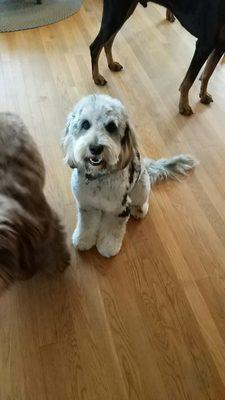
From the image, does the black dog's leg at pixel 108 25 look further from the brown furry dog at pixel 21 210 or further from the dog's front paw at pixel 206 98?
the brown furry dog at pixel 21 210

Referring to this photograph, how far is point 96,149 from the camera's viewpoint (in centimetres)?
132

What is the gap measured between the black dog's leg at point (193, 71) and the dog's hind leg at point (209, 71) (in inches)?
Result: 4.7

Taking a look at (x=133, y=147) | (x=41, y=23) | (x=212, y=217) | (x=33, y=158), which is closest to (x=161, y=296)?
(x=212, y=217)

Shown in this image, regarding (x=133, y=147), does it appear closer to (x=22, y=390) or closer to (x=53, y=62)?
(x=22, y=390)

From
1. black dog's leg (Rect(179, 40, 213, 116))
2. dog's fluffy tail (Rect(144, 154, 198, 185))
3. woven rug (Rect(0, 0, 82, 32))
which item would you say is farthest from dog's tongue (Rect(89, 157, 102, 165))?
woven rug (Rect(0, 0, 82, 32))

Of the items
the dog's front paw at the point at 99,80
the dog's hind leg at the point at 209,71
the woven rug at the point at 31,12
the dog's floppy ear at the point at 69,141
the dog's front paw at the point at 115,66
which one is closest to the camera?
the dog's floppy ear at the point at 69,141

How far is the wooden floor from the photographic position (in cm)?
141

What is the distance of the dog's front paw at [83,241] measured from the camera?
177 centimetres

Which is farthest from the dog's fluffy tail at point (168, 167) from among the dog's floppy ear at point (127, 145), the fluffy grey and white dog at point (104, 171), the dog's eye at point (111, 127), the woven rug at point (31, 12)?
the woven rug at point (31, 12)

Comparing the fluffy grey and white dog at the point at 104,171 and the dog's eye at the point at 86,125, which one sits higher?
the dog's eye at the point at 86,125

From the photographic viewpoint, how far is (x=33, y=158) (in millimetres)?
1388

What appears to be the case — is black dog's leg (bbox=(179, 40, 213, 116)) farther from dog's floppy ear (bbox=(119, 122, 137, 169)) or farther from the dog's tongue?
the dog's tongue

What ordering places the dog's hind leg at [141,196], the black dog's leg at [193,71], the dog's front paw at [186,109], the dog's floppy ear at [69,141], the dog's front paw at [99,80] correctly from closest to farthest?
the dog's floppy ear at [69,141], the dog's hind leg at [141,196], the black dog's leg at [193,71], the dog's front paw at [186,109], the dog's front paw at [99,80]

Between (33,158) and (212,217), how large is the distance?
1.03m
